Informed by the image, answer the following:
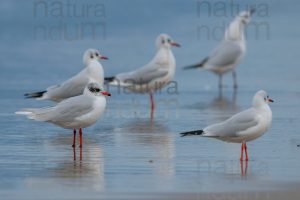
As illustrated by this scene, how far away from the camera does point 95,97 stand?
10.4 m

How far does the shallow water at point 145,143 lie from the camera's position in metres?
8.04

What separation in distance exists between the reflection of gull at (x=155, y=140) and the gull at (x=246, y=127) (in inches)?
15.8

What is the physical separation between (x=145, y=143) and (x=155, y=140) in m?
0.27

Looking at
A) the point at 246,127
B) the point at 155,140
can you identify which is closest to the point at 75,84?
the point at 155,140

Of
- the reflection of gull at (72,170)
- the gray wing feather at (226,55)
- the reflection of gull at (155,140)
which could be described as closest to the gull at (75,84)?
the reflection of gull at (155,140)

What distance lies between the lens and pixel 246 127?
9516 mm

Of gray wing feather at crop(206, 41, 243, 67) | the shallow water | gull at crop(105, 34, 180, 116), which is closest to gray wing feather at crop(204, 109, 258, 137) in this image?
the shallow water

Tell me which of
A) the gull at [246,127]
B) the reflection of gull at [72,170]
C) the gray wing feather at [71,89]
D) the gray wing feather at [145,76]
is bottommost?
the reflection of gull at [72,170]

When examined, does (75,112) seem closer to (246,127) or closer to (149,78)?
(246,127)

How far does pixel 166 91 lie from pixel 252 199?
396 inches

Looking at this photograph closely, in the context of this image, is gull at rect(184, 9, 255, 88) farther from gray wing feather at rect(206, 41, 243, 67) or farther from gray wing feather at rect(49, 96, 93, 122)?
gray wing feather at rect(49, 96, 93, 122)

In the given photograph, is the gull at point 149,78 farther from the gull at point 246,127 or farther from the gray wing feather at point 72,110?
the gull at point 246,127

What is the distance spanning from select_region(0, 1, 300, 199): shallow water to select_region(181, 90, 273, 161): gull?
0.73ft

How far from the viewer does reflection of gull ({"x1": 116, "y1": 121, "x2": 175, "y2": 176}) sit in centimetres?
904
